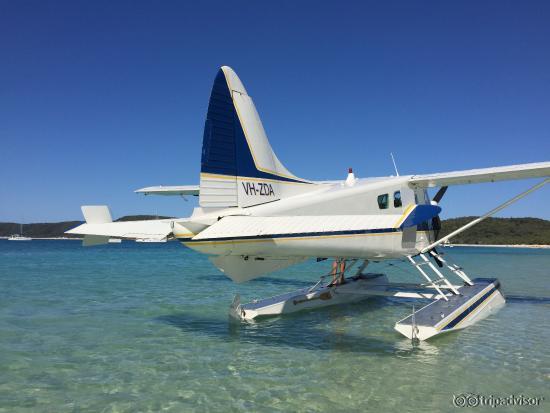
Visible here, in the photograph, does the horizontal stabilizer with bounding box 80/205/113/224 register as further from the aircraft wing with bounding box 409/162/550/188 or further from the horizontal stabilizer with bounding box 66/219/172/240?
the aircraft wing with bounding box 409/162/550/188

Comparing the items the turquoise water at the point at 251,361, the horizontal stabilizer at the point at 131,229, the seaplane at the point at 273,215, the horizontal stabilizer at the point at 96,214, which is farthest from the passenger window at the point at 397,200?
the horizontal stabilizer at the point at 96,214

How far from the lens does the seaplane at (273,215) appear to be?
280 inches

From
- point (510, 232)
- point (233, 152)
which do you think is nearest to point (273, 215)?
point (233, 152)

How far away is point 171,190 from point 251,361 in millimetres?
7620

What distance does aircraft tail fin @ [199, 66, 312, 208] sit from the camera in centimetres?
757

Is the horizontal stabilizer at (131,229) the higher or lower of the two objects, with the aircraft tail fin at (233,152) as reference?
lower

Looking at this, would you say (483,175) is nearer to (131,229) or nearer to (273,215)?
(273,215)

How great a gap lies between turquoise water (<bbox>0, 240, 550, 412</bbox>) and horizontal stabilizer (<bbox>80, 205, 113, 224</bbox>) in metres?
2.36

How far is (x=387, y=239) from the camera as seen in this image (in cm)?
830

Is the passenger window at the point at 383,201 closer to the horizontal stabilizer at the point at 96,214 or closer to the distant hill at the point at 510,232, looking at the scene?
the horizontal stabilizer at the point at 96,214

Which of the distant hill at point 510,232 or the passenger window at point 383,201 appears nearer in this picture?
the passenger window at point 383,201

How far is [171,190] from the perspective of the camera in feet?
43.0

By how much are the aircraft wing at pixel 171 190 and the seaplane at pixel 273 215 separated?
4.37 meters

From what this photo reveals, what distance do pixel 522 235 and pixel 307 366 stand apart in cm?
13417
